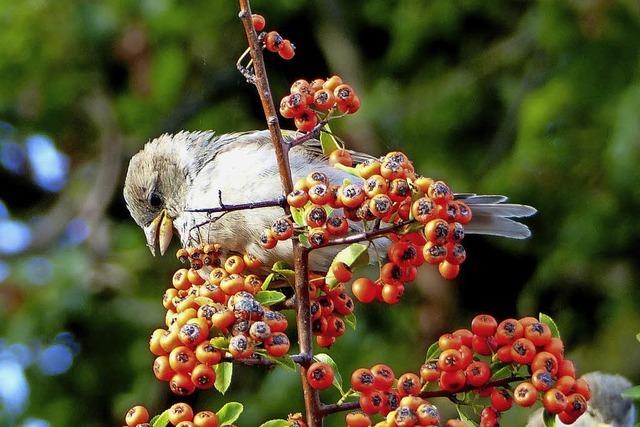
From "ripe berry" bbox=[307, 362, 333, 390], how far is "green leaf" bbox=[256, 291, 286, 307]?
154 millimetres

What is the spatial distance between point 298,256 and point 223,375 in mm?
246

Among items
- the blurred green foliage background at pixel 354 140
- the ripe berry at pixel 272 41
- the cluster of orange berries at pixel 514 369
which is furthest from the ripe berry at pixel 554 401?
the blurred green foliage background at pixel 354 140

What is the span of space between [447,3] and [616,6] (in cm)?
104

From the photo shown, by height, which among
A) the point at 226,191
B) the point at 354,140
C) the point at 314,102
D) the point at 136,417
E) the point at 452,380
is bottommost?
the point at 136,417

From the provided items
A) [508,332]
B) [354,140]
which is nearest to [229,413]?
[508,332]

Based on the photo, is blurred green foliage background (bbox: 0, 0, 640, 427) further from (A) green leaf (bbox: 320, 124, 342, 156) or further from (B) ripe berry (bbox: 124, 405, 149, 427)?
(B) ripe berry (bbox: 124, 405, 149, 427)

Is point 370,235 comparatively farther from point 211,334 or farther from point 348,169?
point 211,334

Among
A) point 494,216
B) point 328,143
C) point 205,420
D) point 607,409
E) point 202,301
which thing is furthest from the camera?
point 607,409

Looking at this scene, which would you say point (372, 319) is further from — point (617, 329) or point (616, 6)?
→ point (616, 6)

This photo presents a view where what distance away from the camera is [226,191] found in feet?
10.4

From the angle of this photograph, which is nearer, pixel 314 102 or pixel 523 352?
pixel 523 352

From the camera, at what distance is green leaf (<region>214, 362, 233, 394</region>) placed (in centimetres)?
181

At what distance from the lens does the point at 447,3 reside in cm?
557

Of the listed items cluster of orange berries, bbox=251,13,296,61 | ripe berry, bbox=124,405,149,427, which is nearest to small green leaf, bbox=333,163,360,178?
cluster of orange berries, bbox=251,13,296,61
